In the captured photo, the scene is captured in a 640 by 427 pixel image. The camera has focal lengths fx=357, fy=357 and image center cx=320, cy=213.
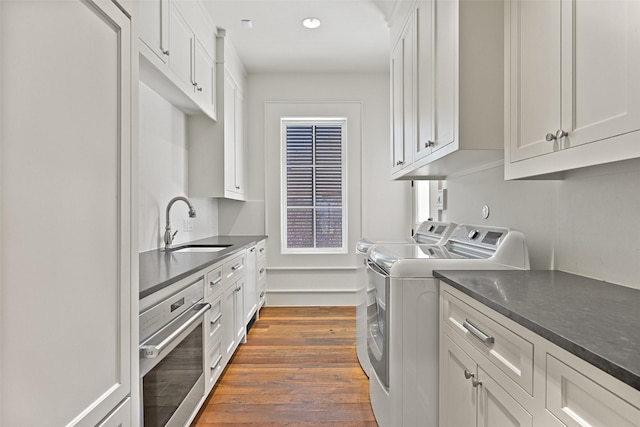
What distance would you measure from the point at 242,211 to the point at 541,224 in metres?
3.07

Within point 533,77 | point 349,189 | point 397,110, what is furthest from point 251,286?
point 533,77

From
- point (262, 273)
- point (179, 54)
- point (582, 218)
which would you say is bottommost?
point (262, 273)

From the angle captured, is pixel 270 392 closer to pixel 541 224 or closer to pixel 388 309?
pixel 388 309

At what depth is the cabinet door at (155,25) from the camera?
1749 mm

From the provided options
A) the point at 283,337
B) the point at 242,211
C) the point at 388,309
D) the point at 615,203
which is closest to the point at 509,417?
the point at 388,309

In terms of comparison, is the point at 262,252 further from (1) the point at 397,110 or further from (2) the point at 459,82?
(2) the point at 459,82

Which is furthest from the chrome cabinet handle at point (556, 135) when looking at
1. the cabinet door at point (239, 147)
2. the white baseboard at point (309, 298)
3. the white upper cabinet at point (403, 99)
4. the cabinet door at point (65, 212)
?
the white baseboard at point (309, 298)

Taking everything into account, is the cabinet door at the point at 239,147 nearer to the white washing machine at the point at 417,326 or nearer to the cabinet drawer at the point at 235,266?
the cabinet drawer at the point at 235,266

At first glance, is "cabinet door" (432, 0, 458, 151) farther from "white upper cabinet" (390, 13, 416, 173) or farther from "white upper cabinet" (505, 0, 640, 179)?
"white upper cabinet" (390, 13, 416, 173)

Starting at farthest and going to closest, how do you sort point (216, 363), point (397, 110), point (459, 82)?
point (397, 110)
point (216, 363)
point (459, 82)

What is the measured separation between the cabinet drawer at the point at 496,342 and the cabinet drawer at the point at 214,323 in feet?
4.15

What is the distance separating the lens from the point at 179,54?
2234mm

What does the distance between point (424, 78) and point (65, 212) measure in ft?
6.13

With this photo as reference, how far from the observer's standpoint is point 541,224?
64.2 inches
